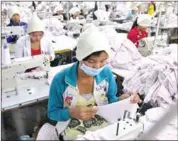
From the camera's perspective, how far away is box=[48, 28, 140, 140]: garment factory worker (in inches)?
57.6

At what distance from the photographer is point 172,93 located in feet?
5.98

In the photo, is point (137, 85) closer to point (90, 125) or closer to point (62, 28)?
point (90, 125)

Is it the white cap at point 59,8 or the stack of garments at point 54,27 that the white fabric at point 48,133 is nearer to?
the stack of garments at point 54,27

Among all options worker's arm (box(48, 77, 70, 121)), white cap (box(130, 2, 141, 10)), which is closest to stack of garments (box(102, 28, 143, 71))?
worker's arm (box(48, 77, 70, 121))

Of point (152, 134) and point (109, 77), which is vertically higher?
point (152, 134)

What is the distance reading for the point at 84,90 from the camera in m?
1.63

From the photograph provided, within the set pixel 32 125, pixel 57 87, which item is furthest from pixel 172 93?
pixel 32 125

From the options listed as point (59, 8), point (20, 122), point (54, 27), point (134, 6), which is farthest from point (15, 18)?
point (134, 6)

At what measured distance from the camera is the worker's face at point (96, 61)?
1515 mm

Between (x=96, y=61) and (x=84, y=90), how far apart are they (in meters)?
0.22

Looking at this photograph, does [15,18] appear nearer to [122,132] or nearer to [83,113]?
[83,113]

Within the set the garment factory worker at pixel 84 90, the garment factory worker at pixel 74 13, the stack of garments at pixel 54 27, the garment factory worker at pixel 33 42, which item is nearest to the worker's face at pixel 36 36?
the garment factory worker at pixel 33 42

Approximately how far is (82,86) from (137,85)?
Answer: 67 centimetres

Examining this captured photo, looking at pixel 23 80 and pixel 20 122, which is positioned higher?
pixel 23 80
